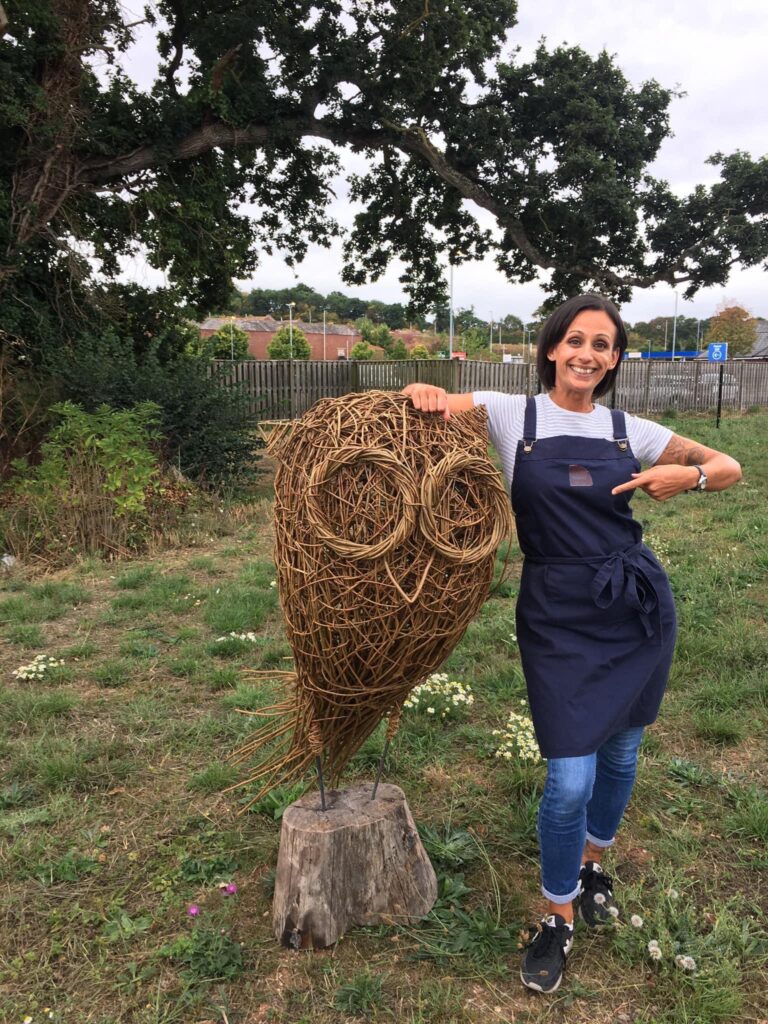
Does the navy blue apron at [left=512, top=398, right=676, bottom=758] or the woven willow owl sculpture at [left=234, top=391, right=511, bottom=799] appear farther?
the navy blue apron at [left=512, top=398, right=676, bottom=758]

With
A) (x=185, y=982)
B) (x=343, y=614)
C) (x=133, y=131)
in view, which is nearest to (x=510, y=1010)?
(x=185, y=982)

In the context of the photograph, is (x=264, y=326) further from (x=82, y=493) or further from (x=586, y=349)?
(x=586, y=349)

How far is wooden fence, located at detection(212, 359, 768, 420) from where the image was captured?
621 inches

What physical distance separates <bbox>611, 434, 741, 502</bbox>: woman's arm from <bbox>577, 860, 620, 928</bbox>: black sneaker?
1.41 metres

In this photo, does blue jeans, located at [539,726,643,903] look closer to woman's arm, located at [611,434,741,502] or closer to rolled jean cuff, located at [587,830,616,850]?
rolled jean cuff, located at [587,830,616,850]

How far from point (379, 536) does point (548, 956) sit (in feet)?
4.81

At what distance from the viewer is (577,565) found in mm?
2146

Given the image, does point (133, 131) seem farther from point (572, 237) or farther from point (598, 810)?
point (598, 810)

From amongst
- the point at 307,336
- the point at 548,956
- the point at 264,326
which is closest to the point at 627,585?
the point at 548,956

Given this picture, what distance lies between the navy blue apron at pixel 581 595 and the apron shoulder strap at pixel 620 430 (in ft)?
0.07

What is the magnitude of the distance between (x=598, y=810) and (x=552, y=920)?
41 cm

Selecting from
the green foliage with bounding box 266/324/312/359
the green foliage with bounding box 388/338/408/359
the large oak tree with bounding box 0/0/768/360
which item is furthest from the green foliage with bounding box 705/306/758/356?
the large oak tree with bounding box 0/0/768/360

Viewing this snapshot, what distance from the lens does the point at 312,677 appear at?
2.23 meters

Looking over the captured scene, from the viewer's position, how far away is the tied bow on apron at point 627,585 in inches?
82.7
